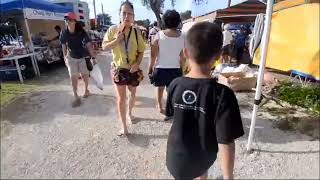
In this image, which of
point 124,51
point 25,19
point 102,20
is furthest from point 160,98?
point 102,20

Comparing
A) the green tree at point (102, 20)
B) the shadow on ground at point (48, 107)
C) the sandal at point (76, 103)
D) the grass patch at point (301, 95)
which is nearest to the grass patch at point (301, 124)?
the grass patch at point (301, 95)

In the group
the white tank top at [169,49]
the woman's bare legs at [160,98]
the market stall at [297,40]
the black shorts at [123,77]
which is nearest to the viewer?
the market stall at [297,40]

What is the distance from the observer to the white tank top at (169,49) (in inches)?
168

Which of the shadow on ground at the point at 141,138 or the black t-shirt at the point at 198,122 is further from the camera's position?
the shadow on ground at the point at 141,138

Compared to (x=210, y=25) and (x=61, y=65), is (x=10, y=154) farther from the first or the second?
(x=61, y=65)

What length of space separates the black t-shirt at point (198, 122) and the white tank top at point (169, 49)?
2169mm

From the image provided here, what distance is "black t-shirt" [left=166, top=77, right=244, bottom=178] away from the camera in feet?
6.03

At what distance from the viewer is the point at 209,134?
2.02 metres

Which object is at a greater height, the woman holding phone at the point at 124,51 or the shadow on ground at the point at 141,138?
the woman holding phone at the point at 124,51

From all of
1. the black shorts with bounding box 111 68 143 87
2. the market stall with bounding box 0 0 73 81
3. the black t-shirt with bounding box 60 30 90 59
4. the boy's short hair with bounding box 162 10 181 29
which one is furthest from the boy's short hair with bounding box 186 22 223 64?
the market stall with bounding box 0 0 73 81

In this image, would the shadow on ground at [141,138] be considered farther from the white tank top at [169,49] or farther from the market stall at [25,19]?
the market stall at [25,19]

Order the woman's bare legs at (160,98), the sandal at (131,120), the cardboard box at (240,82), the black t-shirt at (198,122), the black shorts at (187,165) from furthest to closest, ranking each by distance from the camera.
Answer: the cardboard box at (240,82)
the woman's bare legs at (160,98)
the sandal at (131,120)
the black shorts at (187,165)
the black t-shirt at (198,122)

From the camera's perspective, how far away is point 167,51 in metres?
4.30

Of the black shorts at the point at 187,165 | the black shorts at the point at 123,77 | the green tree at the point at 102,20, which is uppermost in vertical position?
the black shorts at the point at 123,77
